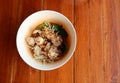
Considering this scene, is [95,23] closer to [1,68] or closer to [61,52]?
[61,52]

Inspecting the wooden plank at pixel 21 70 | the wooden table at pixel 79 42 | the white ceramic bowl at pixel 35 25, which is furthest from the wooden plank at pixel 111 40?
the wooden plank at pixel 21 70

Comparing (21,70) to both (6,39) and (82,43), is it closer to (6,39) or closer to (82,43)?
(6,39)

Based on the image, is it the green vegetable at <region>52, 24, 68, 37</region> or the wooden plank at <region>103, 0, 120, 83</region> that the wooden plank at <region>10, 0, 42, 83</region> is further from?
the wooden plank at <region>103, 0, 120, 83</region>

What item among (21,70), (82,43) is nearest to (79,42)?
(82,43)

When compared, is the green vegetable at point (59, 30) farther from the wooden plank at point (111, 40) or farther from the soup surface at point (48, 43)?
the wooden plank at point (111, 40)

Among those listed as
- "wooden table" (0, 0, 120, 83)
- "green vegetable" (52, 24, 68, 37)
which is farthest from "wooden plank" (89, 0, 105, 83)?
"green vegetable" (52, 24, 68, 37)

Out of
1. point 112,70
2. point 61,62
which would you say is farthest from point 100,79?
point 61,62
